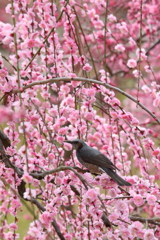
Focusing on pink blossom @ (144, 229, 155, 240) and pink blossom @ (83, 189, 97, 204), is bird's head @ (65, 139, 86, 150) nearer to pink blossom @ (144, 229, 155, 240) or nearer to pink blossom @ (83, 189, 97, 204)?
pink blossom @ (83, 189, 97, 204)

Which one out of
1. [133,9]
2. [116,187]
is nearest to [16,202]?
[116,187]

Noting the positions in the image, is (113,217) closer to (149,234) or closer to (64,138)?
(149,234)

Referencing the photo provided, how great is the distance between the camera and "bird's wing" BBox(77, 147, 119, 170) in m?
2.01

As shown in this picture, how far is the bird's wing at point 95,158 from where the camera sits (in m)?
2.01

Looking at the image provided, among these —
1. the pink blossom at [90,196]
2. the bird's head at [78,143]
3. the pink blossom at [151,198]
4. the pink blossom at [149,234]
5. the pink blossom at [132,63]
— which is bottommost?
the pink blossom at [149,234]

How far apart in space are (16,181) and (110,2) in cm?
354

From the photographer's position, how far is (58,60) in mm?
2428

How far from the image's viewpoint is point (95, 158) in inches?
81.6

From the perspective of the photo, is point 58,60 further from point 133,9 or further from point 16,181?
point 133,9

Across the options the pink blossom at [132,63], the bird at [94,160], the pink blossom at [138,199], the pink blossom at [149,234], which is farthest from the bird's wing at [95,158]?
the pink blossom at [132,63]

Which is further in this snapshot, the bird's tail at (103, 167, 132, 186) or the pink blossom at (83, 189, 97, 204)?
the bird's tail at (103, 167, 132, 186)

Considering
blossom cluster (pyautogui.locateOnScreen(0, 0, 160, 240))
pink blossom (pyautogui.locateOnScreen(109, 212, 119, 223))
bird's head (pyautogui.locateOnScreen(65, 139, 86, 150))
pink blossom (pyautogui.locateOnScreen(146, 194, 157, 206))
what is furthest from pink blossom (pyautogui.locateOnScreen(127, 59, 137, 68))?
Result: pink blossom (pyautogui.locateOnScreen(109, 212, 119, 223))

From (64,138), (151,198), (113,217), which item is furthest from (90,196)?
(64,138)

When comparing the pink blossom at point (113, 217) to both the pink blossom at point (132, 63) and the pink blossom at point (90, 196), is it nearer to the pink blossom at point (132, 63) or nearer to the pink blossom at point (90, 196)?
the pink blossom at point (90, 196)
